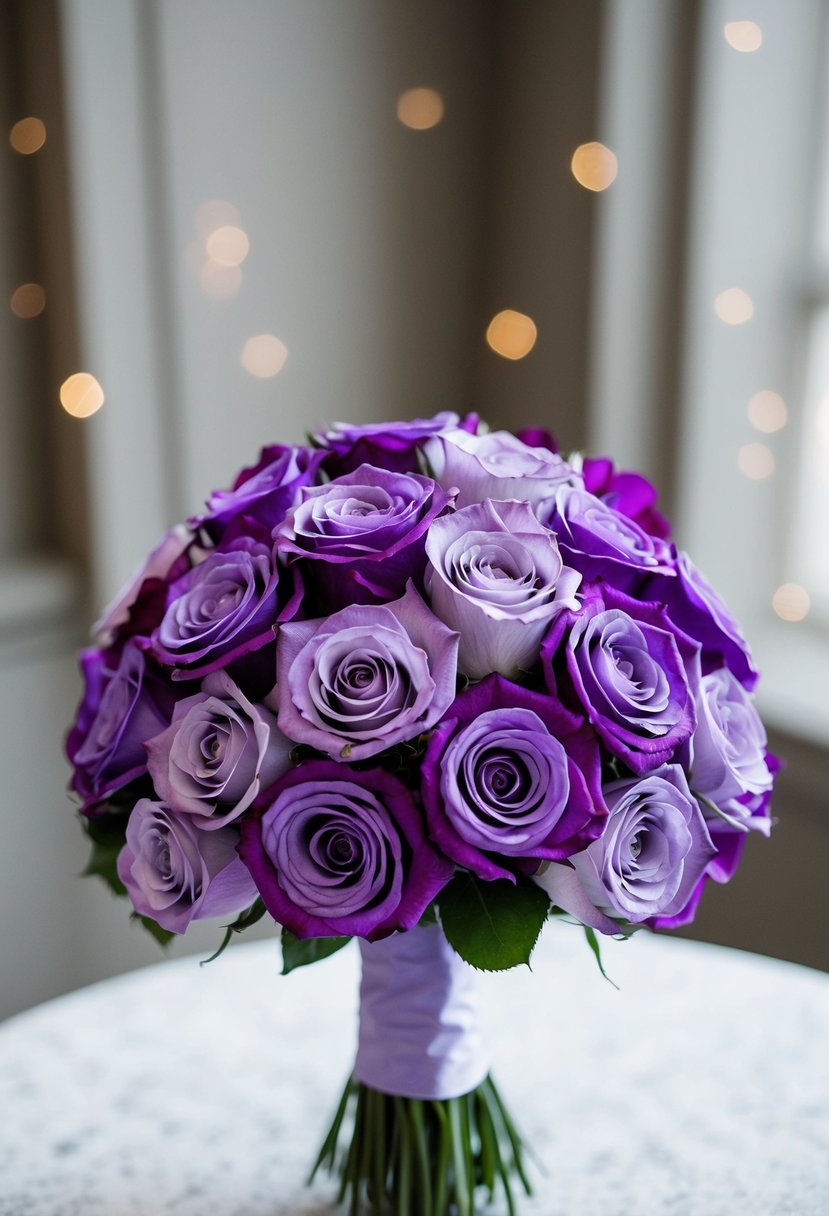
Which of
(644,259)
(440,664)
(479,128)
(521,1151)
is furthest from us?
(479,128)

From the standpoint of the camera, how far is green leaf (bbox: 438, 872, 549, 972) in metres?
0.59

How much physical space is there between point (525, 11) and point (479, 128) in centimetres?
18

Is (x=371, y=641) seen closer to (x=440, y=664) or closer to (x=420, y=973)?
(x=440, y=664)

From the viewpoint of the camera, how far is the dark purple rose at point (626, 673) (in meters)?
0.59

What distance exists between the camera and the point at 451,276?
1824mm

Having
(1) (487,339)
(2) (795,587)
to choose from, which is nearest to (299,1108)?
(2) (795,587)

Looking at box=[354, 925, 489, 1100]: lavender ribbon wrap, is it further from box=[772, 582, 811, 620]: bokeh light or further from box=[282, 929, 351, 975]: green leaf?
box=[772, 582, 811, 620]: bokeh light

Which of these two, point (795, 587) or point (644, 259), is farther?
point (795, 587)

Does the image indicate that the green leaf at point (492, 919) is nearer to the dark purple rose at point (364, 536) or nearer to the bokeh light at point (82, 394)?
the dark purple rose at point (364, 536)

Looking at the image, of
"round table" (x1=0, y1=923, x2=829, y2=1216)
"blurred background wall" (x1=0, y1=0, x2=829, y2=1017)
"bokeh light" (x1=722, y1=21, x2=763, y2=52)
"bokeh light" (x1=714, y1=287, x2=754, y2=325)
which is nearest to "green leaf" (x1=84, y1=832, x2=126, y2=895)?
"round table" (x1=0, y1=923, x2=829, y2=1216)

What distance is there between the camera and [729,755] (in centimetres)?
67

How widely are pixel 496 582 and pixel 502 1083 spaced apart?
51 cm

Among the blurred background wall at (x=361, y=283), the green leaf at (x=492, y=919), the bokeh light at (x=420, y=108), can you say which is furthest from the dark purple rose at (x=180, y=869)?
the bokeh light at (x=420, y=108)

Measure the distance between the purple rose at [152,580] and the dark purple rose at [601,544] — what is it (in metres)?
0.24
